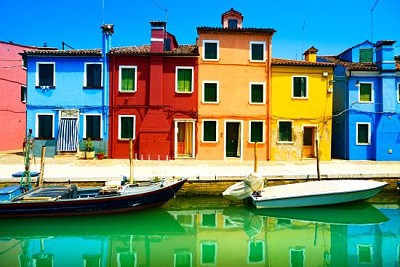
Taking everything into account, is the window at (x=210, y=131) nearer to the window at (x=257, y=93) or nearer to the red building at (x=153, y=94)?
the red building at (x=153, y=94)

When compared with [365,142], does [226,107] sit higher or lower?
higher

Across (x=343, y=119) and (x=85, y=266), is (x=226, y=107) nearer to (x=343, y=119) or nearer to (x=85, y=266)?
(x=343, y=119)

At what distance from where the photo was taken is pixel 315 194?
37.1 ft

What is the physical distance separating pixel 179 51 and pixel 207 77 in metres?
2.37

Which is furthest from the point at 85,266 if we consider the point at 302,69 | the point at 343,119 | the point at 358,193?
the point at 343,119

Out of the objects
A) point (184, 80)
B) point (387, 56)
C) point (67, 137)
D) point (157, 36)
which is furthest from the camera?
point (387, 56)

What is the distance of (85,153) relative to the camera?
1844cm

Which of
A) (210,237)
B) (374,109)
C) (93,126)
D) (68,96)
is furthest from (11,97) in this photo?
(374,109)

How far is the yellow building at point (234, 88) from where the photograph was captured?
1961 centimetres

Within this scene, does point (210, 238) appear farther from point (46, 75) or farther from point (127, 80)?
point (46, 75)

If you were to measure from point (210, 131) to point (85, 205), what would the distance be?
1061 centimetres

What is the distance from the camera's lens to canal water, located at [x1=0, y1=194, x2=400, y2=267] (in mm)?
7941

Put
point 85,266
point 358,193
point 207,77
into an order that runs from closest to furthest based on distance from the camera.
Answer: point 85,266 < point 358,193 < point 207,77

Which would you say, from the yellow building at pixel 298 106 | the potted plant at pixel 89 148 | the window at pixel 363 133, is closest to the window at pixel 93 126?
the potted plant at pixel 89 148
